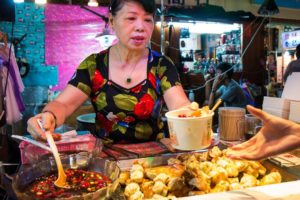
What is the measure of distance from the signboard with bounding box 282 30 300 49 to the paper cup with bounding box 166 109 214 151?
27.8 ft

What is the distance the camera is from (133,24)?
1.51m

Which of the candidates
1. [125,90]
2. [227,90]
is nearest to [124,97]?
[125,90]

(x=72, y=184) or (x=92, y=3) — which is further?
(x=92, y=3)

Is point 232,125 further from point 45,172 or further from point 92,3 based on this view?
point 92,3

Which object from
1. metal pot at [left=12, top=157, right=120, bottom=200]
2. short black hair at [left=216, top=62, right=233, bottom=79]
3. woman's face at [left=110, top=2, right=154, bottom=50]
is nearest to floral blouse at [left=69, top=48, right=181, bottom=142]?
woman's face at [left=110, top=2, right=154, bottom=50]

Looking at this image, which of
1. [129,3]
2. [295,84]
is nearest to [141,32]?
[129,3]

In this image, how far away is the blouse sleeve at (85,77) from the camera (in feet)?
5.47

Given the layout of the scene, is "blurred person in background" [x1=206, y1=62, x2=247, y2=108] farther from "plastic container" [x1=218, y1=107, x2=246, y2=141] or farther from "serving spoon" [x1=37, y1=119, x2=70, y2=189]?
"serving spoon" [x1=37, y1=119, x2=70, y2=189]

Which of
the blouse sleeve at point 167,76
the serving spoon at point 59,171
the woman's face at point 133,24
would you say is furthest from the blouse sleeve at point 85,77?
the serving spoon at point 59,171

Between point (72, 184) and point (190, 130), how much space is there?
0.47 meters

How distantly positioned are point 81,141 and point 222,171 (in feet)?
2.24

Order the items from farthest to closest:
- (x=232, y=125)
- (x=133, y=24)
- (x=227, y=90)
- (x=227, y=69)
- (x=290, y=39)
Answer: (x=290, y=39) < (x=227, y=69) < (x=227, y=90) < (x=232, y=125) < (x=133, y=24)

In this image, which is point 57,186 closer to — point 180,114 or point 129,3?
point 180,114

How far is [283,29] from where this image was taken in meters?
9.77
